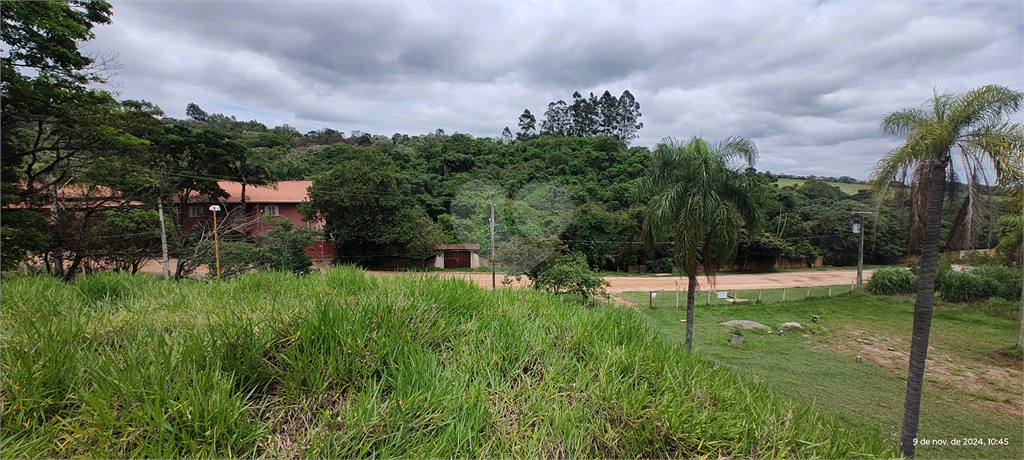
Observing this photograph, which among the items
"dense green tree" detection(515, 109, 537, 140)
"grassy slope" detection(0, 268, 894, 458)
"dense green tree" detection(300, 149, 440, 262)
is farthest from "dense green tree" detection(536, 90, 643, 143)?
Answer: "grassy slope" detection(0, 268, 894, 458)

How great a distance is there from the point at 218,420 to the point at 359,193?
19711mm

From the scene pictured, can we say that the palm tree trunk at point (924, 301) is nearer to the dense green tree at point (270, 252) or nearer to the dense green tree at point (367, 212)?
the dense green tree at point (270, 252)

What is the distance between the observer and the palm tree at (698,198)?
7789 mm

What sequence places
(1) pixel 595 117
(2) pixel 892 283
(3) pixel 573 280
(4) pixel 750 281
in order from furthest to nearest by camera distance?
(1) pixel 595 117 → (4) pixel 750 281 → (2) pixel 892 283 → (3) pixel 573 280

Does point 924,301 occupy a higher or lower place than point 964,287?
higher

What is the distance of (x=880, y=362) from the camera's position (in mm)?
9633

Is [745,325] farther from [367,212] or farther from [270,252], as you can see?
[367,212]

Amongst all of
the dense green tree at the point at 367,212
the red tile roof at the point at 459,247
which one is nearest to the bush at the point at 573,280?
the dense green tree at the point at 367,212

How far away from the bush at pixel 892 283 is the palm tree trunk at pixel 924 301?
1710 cm

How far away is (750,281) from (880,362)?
49.2 ft

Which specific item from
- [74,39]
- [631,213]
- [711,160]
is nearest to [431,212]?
[631,213]

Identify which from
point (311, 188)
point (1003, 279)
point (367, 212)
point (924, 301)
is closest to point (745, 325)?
point (924, 301)

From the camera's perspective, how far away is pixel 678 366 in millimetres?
2506

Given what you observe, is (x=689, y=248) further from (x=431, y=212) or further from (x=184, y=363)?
(x=431, y=212)
